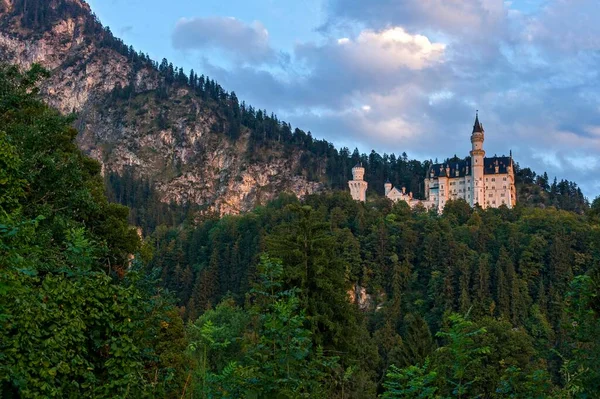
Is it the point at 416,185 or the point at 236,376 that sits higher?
the point at 416,185

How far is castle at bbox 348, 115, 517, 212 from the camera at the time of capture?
529ft

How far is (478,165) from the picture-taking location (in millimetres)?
161625

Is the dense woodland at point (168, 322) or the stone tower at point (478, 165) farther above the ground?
the stone tower at point (478, 165)

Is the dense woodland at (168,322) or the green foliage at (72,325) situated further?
the dense woodland at (168,322)

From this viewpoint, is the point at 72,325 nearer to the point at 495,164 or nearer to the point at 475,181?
the point at 475,181

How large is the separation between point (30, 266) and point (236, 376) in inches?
139

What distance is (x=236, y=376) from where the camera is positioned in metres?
11.1

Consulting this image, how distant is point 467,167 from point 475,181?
5088mm

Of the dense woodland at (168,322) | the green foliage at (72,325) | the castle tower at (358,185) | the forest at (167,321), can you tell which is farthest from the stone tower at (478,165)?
the green foliage at (72,325)

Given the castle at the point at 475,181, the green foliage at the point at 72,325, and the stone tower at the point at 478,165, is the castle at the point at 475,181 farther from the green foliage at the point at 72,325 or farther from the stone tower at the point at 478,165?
the green foliage at the point at 72,325

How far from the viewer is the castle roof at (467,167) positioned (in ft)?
535

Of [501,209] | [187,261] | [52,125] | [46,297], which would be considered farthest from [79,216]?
[501,209]

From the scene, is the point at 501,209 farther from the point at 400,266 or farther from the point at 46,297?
the point at 46,297

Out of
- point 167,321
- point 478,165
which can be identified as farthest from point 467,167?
point 167,321
